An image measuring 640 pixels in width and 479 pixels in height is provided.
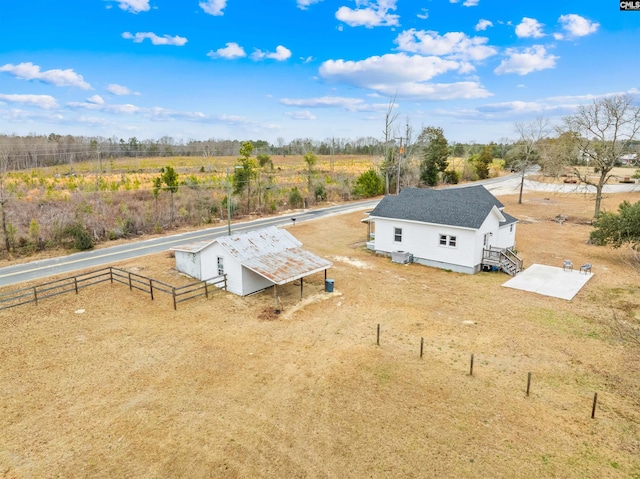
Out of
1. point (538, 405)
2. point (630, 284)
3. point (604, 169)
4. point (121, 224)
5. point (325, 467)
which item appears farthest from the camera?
point (604, 169)

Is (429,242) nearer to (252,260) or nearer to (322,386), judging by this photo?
(252,260)

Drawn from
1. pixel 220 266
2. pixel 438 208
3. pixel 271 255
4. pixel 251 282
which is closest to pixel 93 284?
pixel 220 266

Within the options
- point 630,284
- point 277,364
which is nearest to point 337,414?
point 277,364

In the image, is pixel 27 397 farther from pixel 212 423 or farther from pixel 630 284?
pixel 630 284

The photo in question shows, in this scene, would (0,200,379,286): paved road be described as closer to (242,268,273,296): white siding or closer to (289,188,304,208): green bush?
(289,188,304,208): green bush

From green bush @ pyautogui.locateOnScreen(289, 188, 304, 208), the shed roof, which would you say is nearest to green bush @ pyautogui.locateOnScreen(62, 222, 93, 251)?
the shed roof
